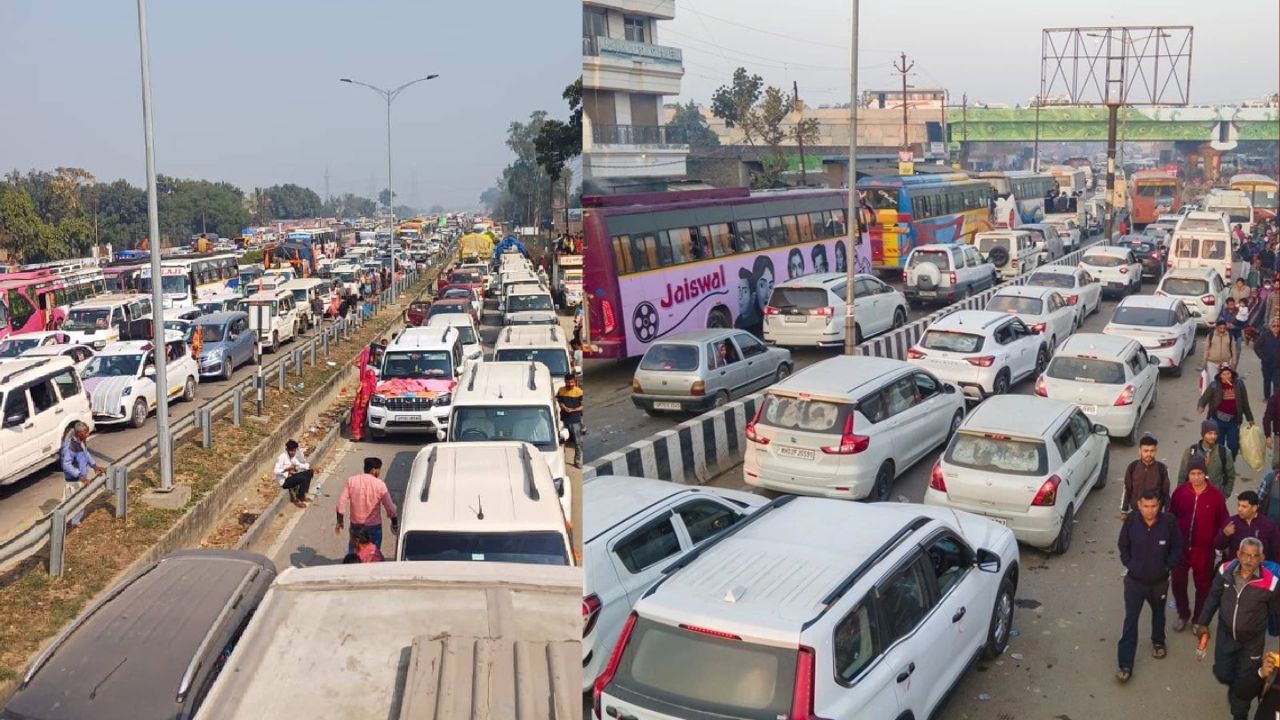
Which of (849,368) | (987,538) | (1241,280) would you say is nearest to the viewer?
(987,538)

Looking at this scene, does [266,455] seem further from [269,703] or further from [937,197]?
[937,197]

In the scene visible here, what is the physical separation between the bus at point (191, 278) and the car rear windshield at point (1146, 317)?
68.2ft

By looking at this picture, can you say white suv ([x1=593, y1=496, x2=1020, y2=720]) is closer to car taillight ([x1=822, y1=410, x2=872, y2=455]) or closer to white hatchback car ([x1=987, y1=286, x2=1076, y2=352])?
car taillight ([x1=822, y1=410, x2=872, y2=455])

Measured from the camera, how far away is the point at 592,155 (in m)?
2.34

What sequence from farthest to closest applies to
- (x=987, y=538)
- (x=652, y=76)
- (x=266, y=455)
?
1. (x=266, y=455)
2. (x=987, y=538)
3. (x=652, y=76)

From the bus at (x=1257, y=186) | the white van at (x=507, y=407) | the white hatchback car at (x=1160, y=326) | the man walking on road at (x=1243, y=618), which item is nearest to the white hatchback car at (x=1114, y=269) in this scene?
the white hatchback car at (x=1160, y=326)

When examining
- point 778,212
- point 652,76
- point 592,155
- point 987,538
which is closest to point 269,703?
point 592,155

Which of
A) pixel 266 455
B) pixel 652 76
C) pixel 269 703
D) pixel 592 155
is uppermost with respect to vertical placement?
pixel 652 76

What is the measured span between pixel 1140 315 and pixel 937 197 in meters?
11.7

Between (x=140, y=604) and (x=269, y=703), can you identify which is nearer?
(x=269, y=703)

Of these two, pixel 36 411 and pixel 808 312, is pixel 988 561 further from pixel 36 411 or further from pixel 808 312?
pixel 36 411

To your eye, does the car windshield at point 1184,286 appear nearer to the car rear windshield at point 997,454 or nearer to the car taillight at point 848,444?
the car taillight at point 848,444

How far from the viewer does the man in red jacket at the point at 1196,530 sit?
497 centimetres

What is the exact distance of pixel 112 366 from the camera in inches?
595
